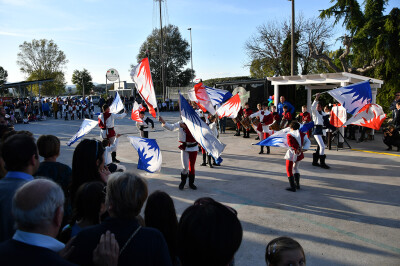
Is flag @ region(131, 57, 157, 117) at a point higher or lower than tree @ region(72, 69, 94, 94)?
lower

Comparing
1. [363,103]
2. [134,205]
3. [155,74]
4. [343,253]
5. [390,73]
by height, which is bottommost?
[343,253]

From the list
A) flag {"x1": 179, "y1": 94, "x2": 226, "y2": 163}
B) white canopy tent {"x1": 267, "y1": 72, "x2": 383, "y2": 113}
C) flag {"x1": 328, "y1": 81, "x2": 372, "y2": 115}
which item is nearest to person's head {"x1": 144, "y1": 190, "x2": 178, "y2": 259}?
flag {"x1": 179, "y1": 94, "x2": 226, "y2": 163}

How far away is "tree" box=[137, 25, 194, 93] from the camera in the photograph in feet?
168

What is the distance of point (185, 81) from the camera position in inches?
2125

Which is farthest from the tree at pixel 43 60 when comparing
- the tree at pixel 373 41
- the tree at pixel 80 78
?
the tree at pixel 373 41

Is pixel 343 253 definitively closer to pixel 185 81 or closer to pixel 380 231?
pixel 380 231

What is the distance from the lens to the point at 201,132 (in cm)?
626

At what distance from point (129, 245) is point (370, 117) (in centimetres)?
925

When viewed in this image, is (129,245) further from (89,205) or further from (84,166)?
(84,166)

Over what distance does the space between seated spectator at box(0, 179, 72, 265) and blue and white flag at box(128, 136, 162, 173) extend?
4.89m

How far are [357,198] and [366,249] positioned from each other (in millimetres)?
2241

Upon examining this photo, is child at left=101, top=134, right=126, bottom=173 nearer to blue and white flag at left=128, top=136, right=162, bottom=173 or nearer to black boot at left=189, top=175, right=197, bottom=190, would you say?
blue and white flag at left=128, top=136, right=162, bottom=173

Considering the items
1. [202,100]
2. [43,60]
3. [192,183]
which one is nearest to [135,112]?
[202,100]

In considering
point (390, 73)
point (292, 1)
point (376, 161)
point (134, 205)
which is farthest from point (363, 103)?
point (390, 73)
